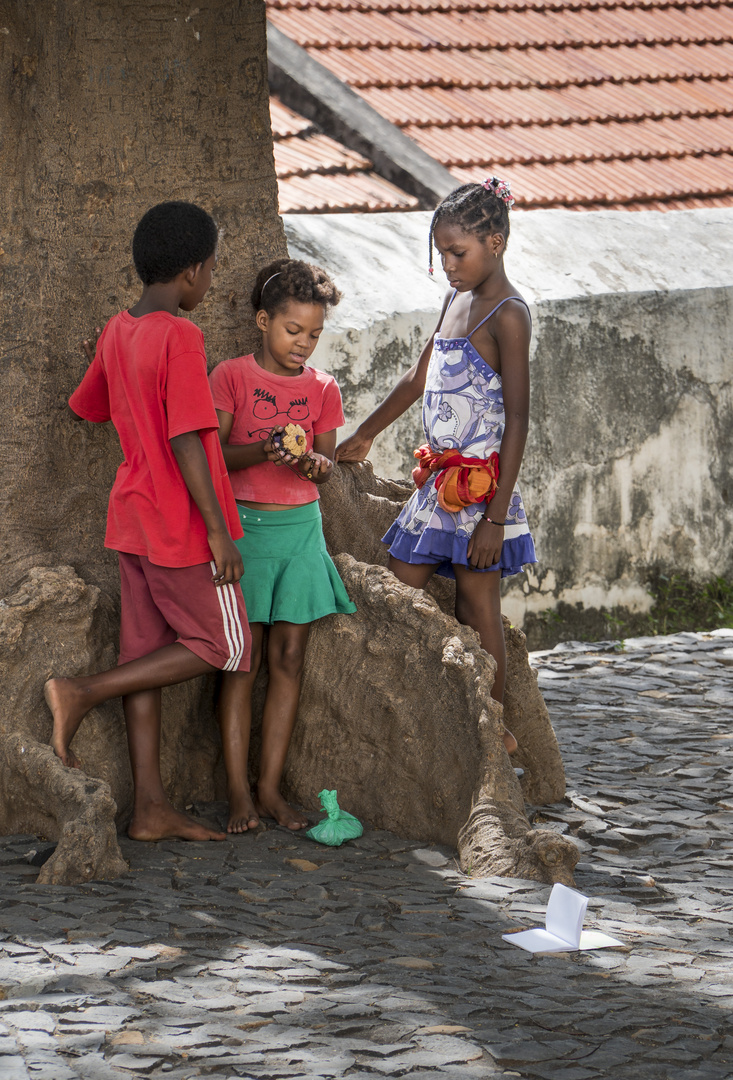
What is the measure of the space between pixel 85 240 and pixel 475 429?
143 centimetres

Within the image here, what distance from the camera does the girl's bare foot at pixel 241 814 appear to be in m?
3.80

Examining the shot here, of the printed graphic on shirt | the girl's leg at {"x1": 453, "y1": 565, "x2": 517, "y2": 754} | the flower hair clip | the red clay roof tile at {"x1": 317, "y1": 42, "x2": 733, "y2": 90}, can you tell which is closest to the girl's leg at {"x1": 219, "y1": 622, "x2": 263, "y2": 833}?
the printed graphic on shirt

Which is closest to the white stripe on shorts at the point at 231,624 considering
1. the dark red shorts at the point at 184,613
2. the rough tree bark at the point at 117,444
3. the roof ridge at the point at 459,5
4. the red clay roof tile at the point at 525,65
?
the dark red shorts at the point at 184,613

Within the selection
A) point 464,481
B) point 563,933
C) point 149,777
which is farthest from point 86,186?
point 563,933

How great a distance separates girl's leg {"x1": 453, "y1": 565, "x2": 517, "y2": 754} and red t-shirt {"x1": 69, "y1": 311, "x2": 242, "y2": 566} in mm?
900

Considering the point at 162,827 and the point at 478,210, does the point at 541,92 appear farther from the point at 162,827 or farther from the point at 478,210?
the point at 162,827

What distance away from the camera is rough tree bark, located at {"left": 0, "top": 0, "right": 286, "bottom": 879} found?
3.83 meters

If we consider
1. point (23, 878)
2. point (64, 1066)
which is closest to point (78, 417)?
point (23, 878)

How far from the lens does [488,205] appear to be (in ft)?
13.4

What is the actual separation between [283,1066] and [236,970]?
456mm

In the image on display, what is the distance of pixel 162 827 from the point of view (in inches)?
145

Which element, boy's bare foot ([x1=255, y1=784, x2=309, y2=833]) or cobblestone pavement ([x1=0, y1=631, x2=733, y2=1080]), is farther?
boy's bare foot ([x1=255, y1=784, x2=309, y2=833])

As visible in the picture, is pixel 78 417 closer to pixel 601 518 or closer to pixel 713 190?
pixel 601 518

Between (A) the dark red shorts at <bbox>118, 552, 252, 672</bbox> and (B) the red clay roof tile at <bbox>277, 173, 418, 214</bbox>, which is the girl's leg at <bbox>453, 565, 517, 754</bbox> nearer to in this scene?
(A) the dark red shorts at <bbox>118, 552, 252, 672</bbox>
